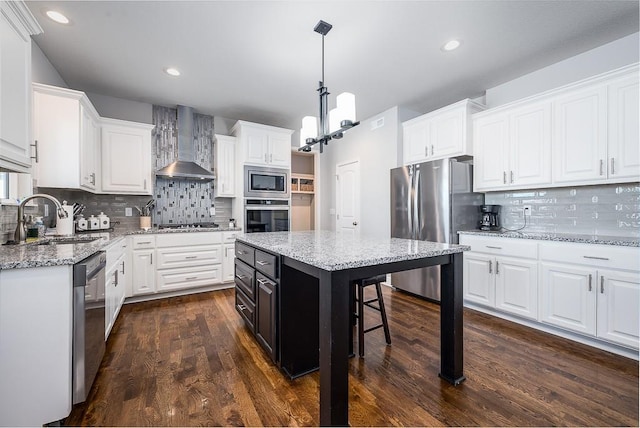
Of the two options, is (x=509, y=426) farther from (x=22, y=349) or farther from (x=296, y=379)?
(x=22, y=349)

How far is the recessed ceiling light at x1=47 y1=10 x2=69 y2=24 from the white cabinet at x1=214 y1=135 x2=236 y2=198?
204cm

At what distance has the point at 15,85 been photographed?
5.23 feet

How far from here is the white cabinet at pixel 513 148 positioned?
9.07ft

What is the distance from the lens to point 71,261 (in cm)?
142

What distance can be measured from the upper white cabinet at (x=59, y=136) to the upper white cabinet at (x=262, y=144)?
181 centimetres

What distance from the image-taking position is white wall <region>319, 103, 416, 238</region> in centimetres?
419

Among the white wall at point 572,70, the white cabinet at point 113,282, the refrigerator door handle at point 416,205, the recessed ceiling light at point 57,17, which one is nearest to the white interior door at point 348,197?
the refrigerator door handle at point 416,205

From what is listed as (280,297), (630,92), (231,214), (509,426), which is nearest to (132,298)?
(231,214)

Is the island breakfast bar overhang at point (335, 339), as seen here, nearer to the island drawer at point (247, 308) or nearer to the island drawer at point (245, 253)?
the island drawer at point (245, 253)

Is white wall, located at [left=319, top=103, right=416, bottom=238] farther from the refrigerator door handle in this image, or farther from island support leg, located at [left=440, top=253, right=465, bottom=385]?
island support leg, located at [left=440, top=253, right=465, bottom=385]

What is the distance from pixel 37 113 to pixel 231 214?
254 cm

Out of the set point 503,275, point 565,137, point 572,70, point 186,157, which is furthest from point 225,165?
point 572,70

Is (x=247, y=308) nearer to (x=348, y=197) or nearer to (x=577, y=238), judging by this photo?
(x=577, y=238)

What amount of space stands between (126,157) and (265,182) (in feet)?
5.90
